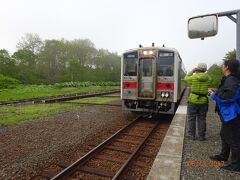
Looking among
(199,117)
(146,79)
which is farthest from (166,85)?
(199,117)

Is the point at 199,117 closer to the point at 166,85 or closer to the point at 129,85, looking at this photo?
the point at 166,85

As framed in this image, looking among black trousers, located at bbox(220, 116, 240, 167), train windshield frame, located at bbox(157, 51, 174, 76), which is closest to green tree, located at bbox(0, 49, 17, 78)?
train windshield frame, located at bbox(157, 51, 174, 76)

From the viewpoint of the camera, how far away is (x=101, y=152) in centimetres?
557

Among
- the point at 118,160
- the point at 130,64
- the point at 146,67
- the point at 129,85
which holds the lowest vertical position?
the point at 118,160

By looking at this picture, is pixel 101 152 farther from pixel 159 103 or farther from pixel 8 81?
pixel 8 81

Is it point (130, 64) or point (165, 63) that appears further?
point (130, 64)

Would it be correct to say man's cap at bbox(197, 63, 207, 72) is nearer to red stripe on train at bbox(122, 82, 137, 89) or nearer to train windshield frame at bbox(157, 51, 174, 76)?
train windshield frame at bbox(157, 51, 174, 76)

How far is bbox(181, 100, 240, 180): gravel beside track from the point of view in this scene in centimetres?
365

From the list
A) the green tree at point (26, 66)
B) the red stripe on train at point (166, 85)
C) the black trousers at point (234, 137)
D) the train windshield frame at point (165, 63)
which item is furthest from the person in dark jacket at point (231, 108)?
the green tree at point (26, 66)

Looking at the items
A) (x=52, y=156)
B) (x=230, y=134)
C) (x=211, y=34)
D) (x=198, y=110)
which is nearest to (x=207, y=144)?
(x=198, y=110)

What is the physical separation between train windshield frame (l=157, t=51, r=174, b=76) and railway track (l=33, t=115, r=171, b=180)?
2.92 meters

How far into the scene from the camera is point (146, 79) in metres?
9.74

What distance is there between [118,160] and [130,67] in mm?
5738
